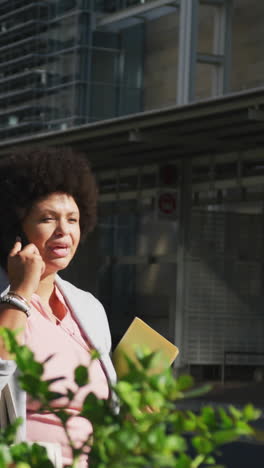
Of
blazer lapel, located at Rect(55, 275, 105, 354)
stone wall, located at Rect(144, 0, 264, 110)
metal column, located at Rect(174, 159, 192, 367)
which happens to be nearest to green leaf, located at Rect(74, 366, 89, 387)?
blazer lapel, located at Rect(55, 275, 105, 354)

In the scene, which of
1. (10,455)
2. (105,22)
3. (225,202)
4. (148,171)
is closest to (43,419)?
(10,455)

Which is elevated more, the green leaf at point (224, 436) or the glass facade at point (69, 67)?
the glass facade at point (69, 67)

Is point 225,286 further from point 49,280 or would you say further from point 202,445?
point 202,445

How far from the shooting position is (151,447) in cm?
158

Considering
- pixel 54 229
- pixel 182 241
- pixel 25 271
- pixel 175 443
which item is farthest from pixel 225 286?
pixel 175 443

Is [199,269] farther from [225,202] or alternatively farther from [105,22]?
[105,22]

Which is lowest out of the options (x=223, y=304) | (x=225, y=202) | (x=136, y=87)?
(x=223, y=304)

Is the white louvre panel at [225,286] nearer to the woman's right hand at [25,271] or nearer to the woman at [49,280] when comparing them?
the woman at [49,280]

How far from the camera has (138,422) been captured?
1.66 m

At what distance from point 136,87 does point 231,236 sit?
545cm

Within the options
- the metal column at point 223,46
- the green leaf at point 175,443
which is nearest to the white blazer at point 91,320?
the green leaf at point 175,443

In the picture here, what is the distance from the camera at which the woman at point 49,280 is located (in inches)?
129

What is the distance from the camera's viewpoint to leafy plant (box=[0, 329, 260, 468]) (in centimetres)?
158

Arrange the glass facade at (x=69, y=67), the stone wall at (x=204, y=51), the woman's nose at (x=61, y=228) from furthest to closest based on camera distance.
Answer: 1. the glass facade at (x=69, y=67)
2. the stone wall at (x=204, y=51)
3. the woman's nose at (x=61, y=228)
